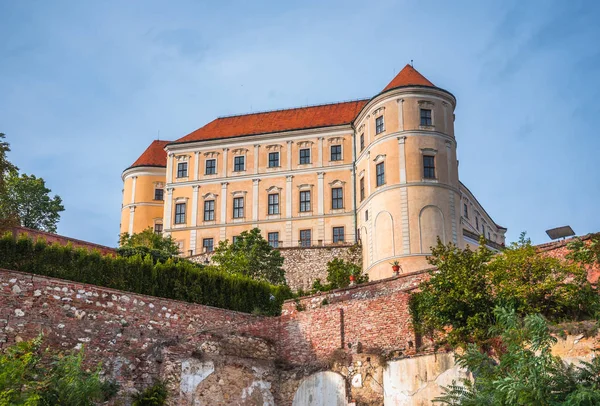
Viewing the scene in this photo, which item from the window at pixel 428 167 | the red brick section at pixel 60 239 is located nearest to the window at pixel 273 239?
the window at pixel 428 167

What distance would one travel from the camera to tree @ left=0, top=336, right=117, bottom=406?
59.5 ft

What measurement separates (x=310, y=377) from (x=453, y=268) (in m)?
5.99

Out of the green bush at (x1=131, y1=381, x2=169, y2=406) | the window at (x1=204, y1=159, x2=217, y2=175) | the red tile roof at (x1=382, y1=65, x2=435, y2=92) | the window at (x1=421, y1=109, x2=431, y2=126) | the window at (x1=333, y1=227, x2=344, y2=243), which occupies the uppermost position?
the red tile roof at (x1=382, y1=65, x2=435, y2=92)

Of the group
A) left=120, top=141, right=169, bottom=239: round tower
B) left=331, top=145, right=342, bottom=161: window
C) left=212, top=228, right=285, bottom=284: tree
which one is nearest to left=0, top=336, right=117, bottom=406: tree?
left=212, top=228, right=285, bottom=284: tree

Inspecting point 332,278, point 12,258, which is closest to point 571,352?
point 12,258

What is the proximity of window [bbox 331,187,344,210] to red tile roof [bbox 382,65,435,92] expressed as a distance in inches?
320

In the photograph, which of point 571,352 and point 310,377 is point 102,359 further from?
point 571,352

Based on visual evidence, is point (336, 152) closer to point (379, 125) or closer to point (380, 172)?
point (379, 125)

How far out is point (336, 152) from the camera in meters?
53.7

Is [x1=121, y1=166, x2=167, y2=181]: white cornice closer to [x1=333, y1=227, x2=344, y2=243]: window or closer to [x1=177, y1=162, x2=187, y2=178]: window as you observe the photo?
[x1=177, y1=162, x2=187, y2=178]: window

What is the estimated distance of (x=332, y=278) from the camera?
42.5 meters

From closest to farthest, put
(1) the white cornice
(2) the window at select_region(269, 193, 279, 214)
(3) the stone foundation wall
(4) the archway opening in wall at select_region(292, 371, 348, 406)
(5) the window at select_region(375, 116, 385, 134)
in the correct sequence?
(4) the archway opening in wall at select_region(292, 371, 348, 406), (5) the window at select_region(375, 116, 385, 134), (3) the stone foundation wall, (2) the window at select_region(269, 193, 279, 214), (1) the white cornice

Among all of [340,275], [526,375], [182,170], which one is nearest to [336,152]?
[182,170]

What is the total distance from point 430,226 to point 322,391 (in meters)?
21.2
